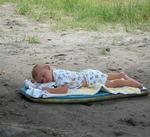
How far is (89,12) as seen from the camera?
36.6ft

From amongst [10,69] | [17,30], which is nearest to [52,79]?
[10,69]

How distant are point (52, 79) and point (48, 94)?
0.23 metres

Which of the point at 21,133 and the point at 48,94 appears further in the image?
the point at 48,94

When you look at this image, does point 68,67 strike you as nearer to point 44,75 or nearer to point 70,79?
point 70,79

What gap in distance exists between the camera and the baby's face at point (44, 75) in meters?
5.93

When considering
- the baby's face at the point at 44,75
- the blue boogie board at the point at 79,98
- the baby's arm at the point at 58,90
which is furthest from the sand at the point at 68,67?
the baby's face at the point at 44,75

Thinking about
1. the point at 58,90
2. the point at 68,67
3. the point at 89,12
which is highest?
the point at 89,12

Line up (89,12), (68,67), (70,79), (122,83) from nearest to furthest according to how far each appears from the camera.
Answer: (70,79) < (122,83) < (68,67) < (89,12)

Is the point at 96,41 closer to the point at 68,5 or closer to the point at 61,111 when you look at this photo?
the point at 68,5

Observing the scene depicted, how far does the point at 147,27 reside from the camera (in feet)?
33.7

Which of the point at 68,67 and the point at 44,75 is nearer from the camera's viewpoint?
the point at 44,75

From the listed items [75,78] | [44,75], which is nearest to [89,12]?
[75,78]

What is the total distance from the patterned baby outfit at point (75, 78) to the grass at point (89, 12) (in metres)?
4.03

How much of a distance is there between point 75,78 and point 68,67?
1365 mm
